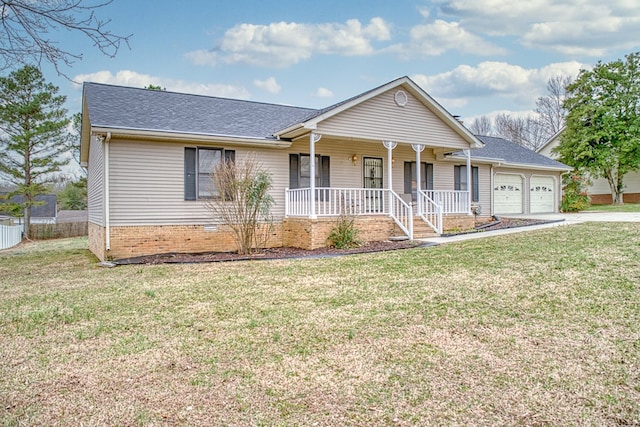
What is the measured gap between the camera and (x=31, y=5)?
574cm

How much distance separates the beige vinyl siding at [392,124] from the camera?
41.7 ft

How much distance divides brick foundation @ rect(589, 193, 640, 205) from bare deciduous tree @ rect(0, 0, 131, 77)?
3413 cm

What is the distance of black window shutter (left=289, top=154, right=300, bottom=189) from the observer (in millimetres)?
13477

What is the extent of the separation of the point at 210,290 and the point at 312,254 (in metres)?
4.09

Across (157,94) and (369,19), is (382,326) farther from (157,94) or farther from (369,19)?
(369,19)

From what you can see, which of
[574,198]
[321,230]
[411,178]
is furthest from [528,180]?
[321,230]

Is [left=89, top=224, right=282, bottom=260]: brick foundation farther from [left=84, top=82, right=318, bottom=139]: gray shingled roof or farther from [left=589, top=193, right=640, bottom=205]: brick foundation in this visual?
[left=589, top=193, right=640, bottom=205]: brick foundation

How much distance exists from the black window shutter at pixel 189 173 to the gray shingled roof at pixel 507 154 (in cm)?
1219

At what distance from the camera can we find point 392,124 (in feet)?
44.5

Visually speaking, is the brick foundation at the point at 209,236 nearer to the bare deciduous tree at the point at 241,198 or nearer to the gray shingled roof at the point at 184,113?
the bare deciduous tree at the point at 241,198

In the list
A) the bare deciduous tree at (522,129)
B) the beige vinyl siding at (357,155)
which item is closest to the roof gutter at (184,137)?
the beige vinyl siding at (357,155)

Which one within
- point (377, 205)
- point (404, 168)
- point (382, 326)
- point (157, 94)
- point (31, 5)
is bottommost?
point (382, 326)

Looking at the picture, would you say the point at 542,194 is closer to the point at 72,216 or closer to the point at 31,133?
the point at 31,133

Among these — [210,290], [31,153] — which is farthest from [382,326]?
[31,153]
